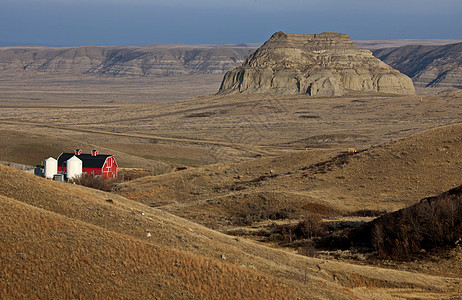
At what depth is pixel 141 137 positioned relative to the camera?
104438mm

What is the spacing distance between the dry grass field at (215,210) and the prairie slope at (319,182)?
142mm

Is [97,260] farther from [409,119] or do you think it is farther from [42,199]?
[409,119]

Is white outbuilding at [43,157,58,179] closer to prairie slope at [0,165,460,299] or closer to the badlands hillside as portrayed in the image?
the badlands hillside

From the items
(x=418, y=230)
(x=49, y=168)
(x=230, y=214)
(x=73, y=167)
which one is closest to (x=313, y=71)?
(x=73, y=167)

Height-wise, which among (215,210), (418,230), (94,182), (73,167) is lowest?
(94,182)

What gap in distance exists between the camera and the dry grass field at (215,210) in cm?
1552

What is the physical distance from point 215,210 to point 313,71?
5112 inches

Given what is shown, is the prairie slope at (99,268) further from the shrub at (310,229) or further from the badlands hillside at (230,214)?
the shrub at (310,229)

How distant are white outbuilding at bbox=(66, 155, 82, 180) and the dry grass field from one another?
18.8ft

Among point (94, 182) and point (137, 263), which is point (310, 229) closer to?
point (137, 263)

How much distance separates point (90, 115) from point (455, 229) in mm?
133120

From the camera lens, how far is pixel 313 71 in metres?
164

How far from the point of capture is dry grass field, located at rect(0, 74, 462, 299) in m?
15.5

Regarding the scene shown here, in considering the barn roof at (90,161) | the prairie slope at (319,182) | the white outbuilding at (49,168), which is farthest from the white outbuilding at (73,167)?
the prairie slope at (319,182)
